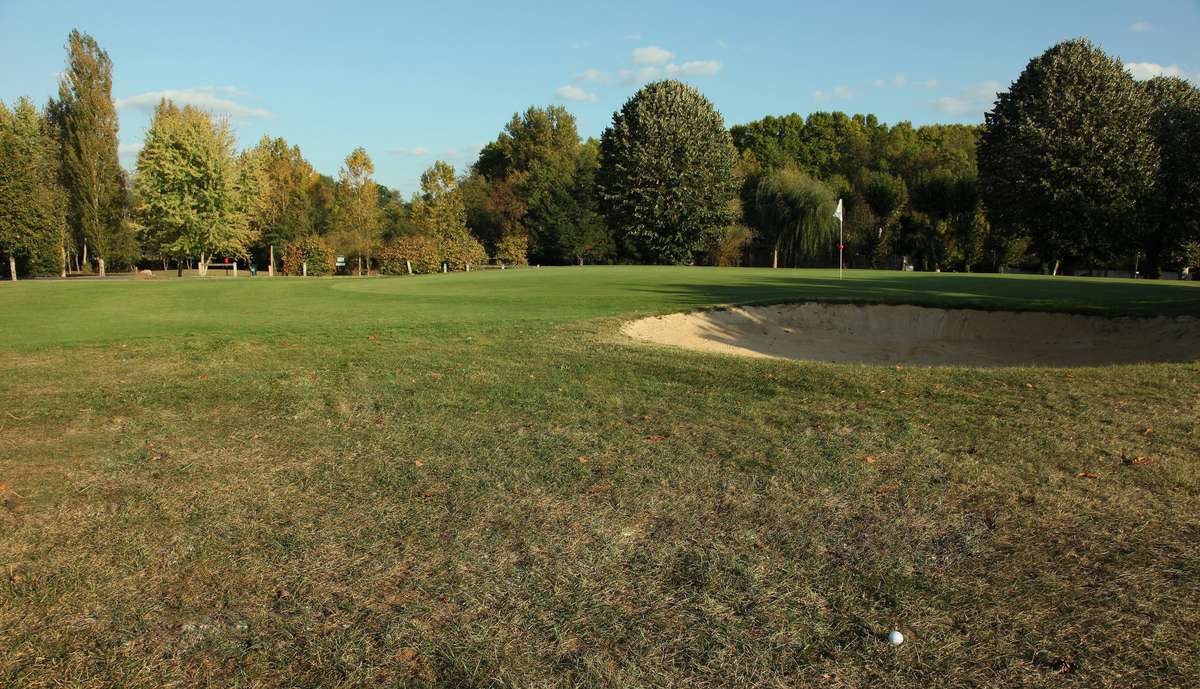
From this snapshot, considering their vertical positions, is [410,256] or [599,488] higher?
[410,256]

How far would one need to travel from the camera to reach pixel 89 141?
5700cm

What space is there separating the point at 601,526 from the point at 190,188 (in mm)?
57179

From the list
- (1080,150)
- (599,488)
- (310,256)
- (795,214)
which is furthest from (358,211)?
(599,488)

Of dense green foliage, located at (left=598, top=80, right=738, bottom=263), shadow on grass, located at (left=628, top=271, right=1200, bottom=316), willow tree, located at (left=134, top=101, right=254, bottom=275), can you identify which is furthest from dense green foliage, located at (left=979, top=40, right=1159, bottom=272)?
willow tree, located at (left=134, top=101, right=254, bottom=275)

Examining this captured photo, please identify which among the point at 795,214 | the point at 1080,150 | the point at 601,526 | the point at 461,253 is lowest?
the point at 601,526

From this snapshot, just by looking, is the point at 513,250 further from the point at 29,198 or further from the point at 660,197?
the point at 29,198

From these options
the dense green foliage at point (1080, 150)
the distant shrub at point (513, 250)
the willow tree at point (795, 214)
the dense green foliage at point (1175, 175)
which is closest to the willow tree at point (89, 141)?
the distant shrub at point (513, 250)

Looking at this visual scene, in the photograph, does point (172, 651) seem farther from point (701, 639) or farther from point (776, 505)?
point (776, 505)

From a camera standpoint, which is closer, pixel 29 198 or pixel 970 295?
pixel 970 295

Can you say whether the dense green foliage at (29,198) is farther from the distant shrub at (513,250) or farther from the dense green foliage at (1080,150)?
the dense green foliage at (1080,150)

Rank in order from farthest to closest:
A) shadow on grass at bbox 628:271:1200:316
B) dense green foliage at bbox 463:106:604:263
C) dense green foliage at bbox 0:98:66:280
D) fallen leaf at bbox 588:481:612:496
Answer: dense green foliage at bbox 463:106:604:263 < dense green foliage at bbox 0:98:66:280 < shadow on grass at bbox 628:271:1200:316 < fallen leaf at bbox 588:481:612:496

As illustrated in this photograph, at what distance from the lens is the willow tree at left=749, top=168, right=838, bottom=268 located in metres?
57.4

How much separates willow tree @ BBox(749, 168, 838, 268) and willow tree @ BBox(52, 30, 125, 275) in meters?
52.1

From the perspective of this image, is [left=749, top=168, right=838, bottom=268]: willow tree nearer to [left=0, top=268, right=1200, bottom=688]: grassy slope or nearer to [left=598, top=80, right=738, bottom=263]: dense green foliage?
[left=598, top=80, right=738, bottom=263]: dense green foliage
